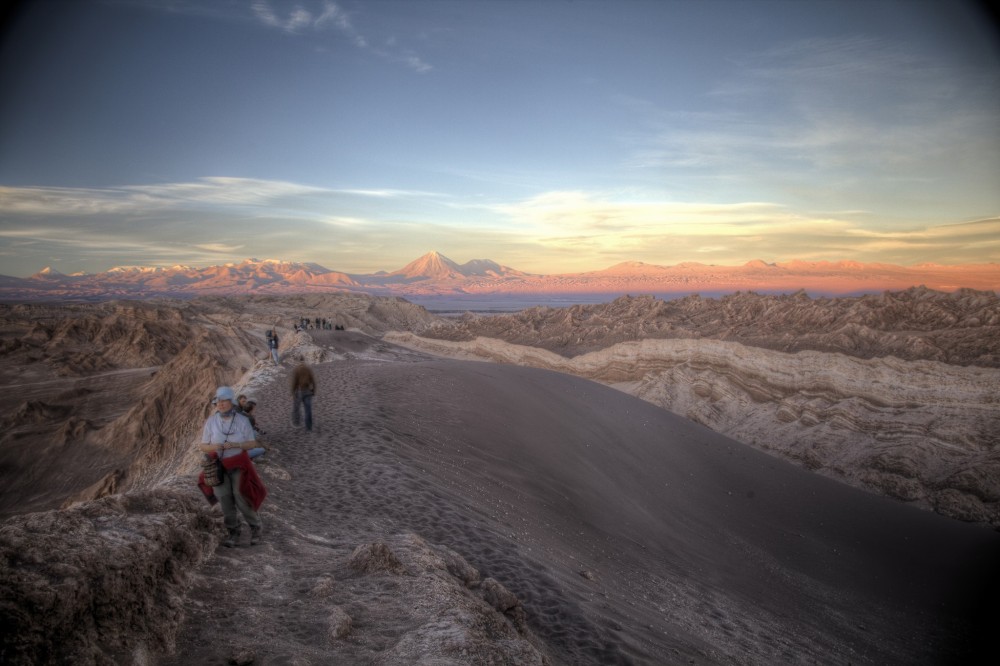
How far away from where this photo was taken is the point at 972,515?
43.8 feet

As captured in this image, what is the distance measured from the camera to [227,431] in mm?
4715

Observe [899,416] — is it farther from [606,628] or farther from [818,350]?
[606,628]

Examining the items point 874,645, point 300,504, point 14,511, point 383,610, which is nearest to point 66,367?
point 14,511

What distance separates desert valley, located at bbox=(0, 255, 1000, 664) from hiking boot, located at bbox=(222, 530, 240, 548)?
150 millimetres

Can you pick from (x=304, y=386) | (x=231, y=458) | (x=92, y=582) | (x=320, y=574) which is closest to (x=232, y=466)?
(x=231, y=458)

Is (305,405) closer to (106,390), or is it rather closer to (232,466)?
(232,466)

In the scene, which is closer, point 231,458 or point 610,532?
point 231,458

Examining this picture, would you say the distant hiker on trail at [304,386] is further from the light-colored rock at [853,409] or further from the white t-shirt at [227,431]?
the light-colored rock at [853,409]

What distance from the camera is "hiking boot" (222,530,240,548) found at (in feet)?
15.4

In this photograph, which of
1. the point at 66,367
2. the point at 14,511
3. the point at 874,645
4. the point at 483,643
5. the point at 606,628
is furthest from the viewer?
the point at 66,367

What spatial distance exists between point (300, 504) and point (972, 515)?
16942mm

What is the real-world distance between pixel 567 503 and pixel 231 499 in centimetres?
588

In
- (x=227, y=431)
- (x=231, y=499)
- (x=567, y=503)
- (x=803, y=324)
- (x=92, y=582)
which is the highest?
(x=803, y=324)

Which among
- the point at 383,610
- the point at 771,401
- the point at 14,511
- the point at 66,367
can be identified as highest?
the point at 383,610
